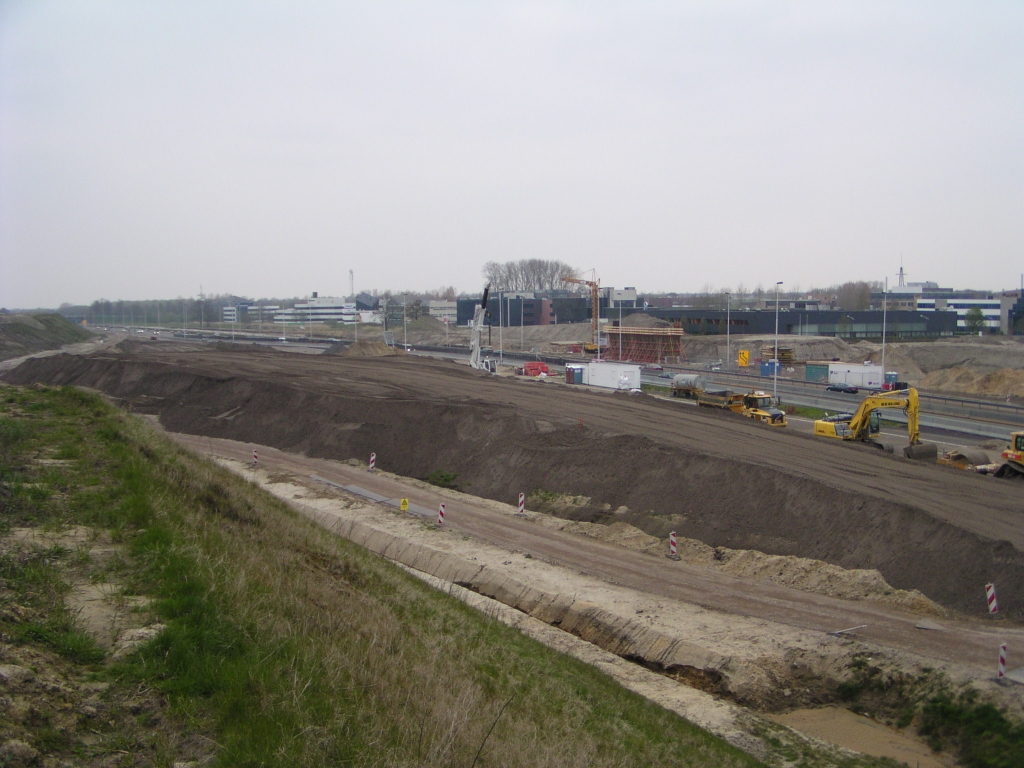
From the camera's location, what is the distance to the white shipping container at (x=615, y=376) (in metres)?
59.4

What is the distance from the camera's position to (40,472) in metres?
14.4

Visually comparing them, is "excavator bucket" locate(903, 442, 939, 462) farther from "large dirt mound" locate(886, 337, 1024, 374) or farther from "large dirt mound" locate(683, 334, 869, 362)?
"large dirt mound" locate(683, 334, 869, 362)

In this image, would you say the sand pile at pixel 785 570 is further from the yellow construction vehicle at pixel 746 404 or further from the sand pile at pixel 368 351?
the sand pile at pixel 368 351

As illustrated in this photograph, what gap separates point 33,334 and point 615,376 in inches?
3270

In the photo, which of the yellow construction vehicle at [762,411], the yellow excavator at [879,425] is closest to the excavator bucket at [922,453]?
the yellow excavator at [879,425]

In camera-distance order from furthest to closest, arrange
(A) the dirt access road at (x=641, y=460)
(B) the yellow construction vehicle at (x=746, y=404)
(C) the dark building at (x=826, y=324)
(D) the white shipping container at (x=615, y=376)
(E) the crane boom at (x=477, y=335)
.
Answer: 1. (C) the dark building at (x=826, y=324)
2. (E) the crane boom at (x=477, y=335)
3. (D) the white shipping container at (x=615, y=376)
4. (B) the yellow construction vehicle at (x=746, y=404)
5. (A) the dirt access road at (x=641, y=460)

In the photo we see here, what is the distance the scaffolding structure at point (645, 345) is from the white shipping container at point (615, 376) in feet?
109

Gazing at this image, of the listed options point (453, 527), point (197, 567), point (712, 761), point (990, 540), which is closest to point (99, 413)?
point (453, 527)

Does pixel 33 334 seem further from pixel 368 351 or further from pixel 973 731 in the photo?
pixel 973 731

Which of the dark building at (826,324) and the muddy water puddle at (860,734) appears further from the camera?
the dark building at (826,324)

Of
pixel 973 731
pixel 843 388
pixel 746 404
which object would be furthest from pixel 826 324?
pixel 973 731

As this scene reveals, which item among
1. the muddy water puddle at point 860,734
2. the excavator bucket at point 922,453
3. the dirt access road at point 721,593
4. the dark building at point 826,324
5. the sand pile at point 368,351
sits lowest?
the muddy water puddle at point 860,734

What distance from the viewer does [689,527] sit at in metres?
24.9

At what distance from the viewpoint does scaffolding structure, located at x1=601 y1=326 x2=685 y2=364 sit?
92188mm
